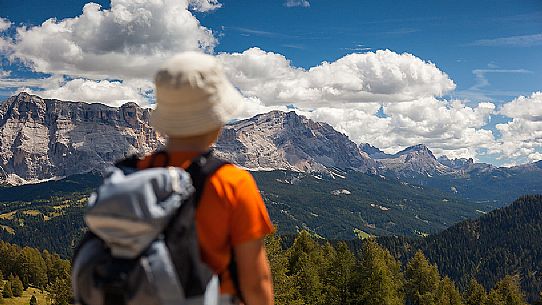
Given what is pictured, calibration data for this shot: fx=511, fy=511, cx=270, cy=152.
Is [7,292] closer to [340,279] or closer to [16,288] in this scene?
[16,288]

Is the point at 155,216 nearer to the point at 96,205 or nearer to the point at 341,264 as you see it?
the point at 96,205

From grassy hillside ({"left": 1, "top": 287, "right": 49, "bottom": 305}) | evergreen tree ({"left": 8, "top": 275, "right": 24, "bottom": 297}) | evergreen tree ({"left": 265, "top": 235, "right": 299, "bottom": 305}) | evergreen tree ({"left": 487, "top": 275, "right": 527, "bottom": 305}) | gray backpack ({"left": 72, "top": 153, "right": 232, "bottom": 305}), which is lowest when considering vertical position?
grassy hillside ({"left": 1, "top": 287, "right": 49, "bottom": 305})

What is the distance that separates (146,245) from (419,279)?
64.1m

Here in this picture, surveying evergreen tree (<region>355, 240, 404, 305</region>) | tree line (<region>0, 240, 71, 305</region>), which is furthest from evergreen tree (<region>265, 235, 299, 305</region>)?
tree line (<region>0, 240, 71, 305</region>)

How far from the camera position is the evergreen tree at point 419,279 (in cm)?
6148

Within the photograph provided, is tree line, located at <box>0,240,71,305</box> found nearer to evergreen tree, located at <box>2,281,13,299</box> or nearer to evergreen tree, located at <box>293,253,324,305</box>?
evergreen tree, located at <box>2,281,13,299</box>

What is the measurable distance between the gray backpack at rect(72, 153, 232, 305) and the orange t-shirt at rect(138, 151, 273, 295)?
0.30ft

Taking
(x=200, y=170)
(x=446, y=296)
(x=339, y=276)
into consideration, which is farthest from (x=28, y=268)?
(x=200, y=170)

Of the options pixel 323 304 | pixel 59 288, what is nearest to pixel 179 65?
pixel 323 304

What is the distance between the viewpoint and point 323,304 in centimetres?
4088

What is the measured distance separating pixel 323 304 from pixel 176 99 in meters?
39.7

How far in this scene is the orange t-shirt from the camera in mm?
3244

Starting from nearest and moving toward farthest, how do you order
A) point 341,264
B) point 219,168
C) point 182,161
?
point 219,168
point 182,161
point 341,264

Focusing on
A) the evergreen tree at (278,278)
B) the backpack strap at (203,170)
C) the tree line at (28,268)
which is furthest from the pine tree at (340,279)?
the tree line at (28,268)
